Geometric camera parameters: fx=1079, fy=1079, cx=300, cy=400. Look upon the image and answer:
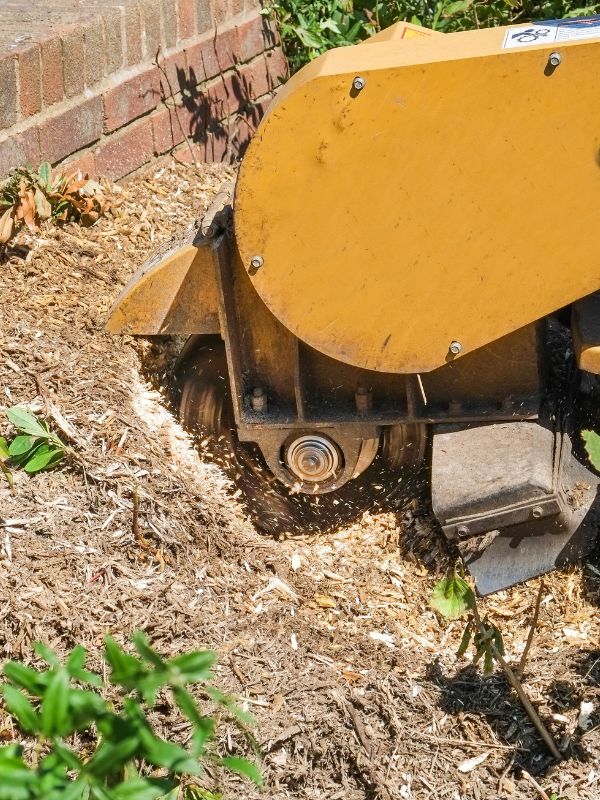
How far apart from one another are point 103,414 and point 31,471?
0.95ft

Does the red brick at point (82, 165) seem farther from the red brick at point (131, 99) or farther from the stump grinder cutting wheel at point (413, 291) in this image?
the stump grinder cutting wheel at point (413, 291)

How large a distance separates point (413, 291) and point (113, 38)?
1771 mm

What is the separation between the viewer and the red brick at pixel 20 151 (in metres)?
3.35

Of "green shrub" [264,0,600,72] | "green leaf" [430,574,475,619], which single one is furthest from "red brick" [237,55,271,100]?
"green leaf" [430,574,475,619]

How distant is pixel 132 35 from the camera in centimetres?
383

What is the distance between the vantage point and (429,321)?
8.63ft

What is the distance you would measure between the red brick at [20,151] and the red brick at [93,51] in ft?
1.11

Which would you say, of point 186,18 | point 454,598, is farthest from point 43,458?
point 186,18

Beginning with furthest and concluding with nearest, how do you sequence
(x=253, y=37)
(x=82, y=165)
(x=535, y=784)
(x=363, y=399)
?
(x=253, y=37), (x=82, y=165), (x=363, y=399), (x=535, y=784)

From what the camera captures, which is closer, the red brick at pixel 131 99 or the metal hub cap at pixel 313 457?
the metal hub cap at pixel 313 457

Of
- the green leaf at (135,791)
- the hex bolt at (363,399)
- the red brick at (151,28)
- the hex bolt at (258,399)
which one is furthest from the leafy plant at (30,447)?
the red brick at (151,28)

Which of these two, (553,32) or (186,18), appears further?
(186,18)

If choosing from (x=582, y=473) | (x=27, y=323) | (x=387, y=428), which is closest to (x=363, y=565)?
(x=387, y=428)

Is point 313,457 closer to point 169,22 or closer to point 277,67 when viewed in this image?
point 169,22
